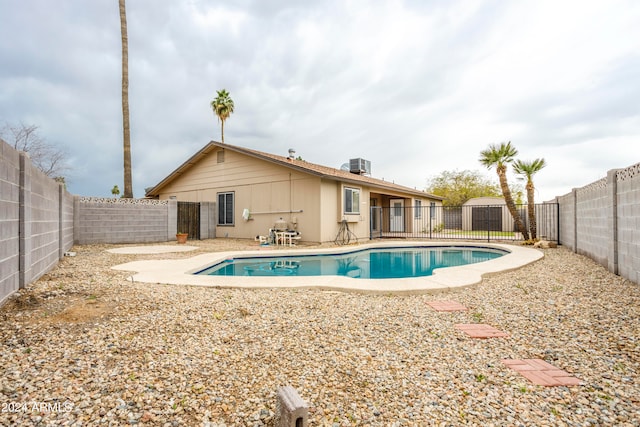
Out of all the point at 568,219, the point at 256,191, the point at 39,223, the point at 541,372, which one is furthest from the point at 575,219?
the point at 39,223

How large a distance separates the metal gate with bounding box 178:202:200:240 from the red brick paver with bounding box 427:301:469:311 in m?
12.5

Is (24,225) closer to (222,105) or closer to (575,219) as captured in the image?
(575,219)

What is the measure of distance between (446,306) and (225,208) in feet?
40.8

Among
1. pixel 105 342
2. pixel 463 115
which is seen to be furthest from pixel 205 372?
pixel 463 115

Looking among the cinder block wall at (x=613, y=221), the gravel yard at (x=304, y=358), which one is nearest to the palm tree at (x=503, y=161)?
the cinder block wall at (x=613, y=221)

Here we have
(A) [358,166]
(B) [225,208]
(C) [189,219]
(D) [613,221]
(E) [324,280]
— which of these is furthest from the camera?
(A) [358,166]

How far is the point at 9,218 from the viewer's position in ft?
12.1

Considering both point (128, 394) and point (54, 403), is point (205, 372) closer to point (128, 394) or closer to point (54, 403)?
point (128, 394)

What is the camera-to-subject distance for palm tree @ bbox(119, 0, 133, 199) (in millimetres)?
13039

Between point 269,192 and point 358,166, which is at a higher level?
point 358,166

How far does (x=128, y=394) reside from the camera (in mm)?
2033

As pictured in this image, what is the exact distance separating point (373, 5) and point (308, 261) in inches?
314

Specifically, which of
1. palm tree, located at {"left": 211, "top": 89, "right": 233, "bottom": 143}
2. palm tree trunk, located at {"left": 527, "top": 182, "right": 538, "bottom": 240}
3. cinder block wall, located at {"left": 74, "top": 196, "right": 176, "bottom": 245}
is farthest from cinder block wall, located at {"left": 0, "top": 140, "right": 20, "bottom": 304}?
palm tree, located at {"left": 211, "top": 89, "right": 233, "bottom": 143}

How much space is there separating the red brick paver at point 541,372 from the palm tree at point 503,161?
41.4 ft
